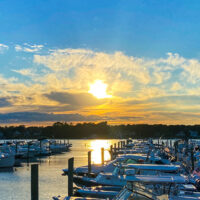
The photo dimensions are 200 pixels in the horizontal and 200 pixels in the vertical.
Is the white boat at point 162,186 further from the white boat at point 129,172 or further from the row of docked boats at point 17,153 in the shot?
the row of docked boats at point 17,153

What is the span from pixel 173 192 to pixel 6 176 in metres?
27.6

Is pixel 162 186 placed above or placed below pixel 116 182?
above

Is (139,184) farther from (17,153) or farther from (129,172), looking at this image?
(17,153)

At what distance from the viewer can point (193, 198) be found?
14.8 m

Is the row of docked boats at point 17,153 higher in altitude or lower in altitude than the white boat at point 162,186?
lower

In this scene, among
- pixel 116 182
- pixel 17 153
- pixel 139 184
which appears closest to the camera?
pixel 139 184

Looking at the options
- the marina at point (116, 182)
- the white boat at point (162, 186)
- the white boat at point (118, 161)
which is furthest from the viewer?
the white boat at point (118, 161)

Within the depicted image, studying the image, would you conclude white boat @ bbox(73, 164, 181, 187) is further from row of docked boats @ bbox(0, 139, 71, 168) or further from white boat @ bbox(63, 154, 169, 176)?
row of docked boats @ bbox(0, 139, 71, 168)

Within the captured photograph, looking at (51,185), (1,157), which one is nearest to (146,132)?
(1,157)

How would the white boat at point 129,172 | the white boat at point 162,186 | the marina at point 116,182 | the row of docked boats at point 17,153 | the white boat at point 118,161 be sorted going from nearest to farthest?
the white boat at point 162,186, the marina at point 116,182, the white boat at point 129,172, the white boat at point 118,161, the row of docked boats at point 17,153

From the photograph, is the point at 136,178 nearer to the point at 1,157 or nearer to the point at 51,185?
the point at 51,185

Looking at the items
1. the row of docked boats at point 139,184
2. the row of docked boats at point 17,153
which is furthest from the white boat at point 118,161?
the row of docked boats at point 17,153

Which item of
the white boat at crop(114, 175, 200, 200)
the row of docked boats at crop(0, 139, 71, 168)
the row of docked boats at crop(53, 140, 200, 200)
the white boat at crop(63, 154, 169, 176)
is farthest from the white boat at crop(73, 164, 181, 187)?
the row of docked boats at crop(0, 139, 71, 168)

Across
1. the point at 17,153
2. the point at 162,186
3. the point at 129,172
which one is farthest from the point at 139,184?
the point at 17,153
